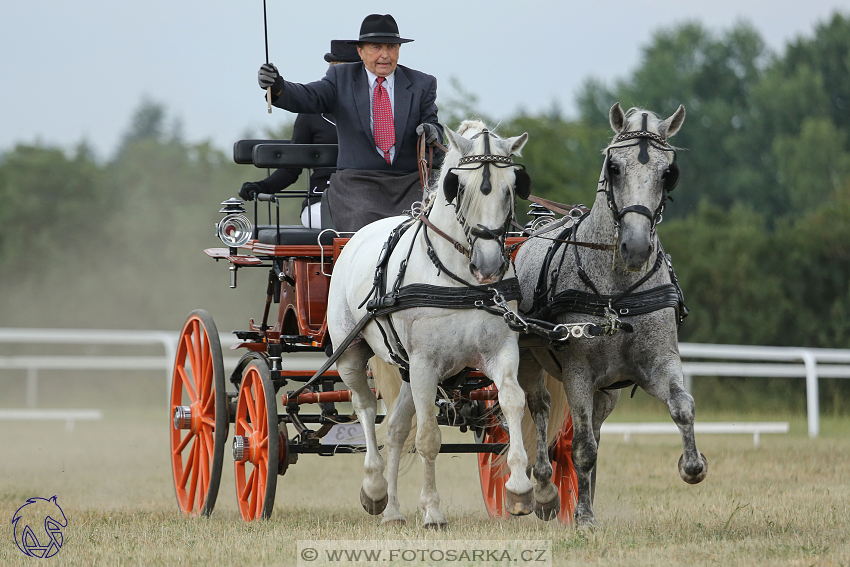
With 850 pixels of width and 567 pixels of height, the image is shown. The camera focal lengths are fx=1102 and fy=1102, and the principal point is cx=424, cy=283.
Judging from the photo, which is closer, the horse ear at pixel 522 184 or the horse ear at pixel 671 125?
the horse ear at pixel 522 184

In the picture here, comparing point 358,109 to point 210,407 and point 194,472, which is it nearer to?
point 210,407

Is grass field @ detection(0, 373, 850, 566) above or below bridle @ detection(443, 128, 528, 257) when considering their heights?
below

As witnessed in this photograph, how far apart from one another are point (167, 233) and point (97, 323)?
2.71 meters

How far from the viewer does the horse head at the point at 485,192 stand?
15.1 ft

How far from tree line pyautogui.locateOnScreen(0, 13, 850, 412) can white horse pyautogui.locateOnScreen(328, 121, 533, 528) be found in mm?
910

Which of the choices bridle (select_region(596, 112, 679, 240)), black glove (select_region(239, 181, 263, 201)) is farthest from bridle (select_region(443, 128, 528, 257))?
black glove (select_region(239, 181, 263, 201))

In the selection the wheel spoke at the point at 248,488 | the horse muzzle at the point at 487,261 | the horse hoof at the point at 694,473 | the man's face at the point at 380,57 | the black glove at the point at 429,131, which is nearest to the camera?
the horse muzzle at the point at 487,261

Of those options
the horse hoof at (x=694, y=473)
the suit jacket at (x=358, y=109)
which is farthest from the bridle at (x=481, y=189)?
the suit jacket at (x=358, y=109)

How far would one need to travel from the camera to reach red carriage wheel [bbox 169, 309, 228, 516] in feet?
21.0

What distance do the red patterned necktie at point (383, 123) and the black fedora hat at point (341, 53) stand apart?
5.32 feet

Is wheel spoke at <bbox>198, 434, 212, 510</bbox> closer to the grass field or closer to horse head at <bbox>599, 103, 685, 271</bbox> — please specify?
the grass field

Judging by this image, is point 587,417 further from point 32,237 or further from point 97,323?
point 32,237

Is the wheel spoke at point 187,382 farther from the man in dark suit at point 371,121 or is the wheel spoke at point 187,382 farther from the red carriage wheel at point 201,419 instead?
the man in dark suit at point 371,121

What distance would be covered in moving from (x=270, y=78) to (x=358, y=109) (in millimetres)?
528
